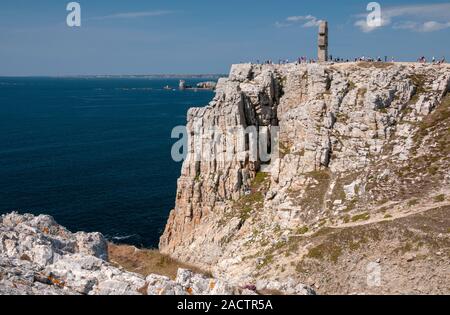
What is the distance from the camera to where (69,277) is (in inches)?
934

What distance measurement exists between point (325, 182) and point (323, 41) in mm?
28300

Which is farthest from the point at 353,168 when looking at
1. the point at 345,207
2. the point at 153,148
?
the point at 153,148

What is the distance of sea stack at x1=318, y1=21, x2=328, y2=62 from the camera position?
254 ft

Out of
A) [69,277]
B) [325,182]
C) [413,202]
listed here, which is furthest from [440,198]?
[69,277]

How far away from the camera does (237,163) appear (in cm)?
6994

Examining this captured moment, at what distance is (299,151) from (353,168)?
853 cm

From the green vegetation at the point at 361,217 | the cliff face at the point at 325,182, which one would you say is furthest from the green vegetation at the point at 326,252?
the green vegetation at the point at 361,217

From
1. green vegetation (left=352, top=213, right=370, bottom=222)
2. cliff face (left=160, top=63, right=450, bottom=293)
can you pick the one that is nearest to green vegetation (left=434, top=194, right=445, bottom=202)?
cliff face (left=160, top=63, right=450, bottom=293)

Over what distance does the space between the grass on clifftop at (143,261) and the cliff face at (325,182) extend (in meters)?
2.25

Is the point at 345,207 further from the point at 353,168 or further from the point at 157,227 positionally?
the point at 157,227

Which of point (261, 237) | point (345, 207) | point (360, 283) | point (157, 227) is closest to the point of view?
point (360, 283)

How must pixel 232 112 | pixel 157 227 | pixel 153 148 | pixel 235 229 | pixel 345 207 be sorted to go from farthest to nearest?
pixel 153 148, pixel 157 227, pixel 232 112, pixel 235 229, pixel 345 207

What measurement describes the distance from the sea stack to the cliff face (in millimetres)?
6452

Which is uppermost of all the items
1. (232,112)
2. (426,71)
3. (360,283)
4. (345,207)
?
(426,71)
